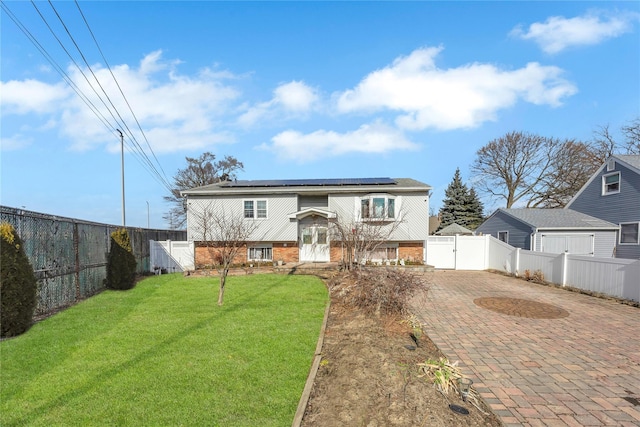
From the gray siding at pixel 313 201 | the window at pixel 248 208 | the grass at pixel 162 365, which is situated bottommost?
the grass at pixel 162 365

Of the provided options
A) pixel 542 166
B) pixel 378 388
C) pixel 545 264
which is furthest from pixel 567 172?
pixel 378 388

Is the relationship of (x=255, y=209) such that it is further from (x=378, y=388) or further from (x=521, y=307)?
(x=378, y=388)

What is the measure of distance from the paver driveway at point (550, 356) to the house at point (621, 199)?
32.6 feet

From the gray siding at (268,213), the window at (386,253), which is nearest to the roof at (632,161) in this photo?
the window at (386,253)

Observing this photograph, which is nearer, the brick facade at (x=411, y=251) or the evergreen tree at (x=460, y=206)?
the brick facade at (x=411, y=251)

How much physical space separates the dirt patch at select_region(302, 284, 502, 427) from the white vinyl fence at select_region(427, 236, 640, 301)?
8226 mm

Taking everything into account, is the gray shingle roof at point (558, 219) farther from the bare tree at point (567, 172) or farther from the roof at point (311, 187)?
the bare tree at point (567, 172)

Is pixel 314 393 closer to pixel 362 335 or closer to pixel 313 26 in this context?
pixel 362 335

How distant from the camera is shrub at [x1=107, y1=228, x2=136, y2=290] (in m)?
10.5

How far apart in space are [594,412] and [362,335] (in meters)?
2.96

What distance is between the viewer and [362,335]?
4934mm

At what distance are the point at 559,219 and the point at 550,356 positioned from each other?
15.8 m

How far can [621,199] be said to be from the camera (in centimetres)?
1540

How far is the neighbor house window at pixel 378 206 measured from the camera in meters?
15.9
